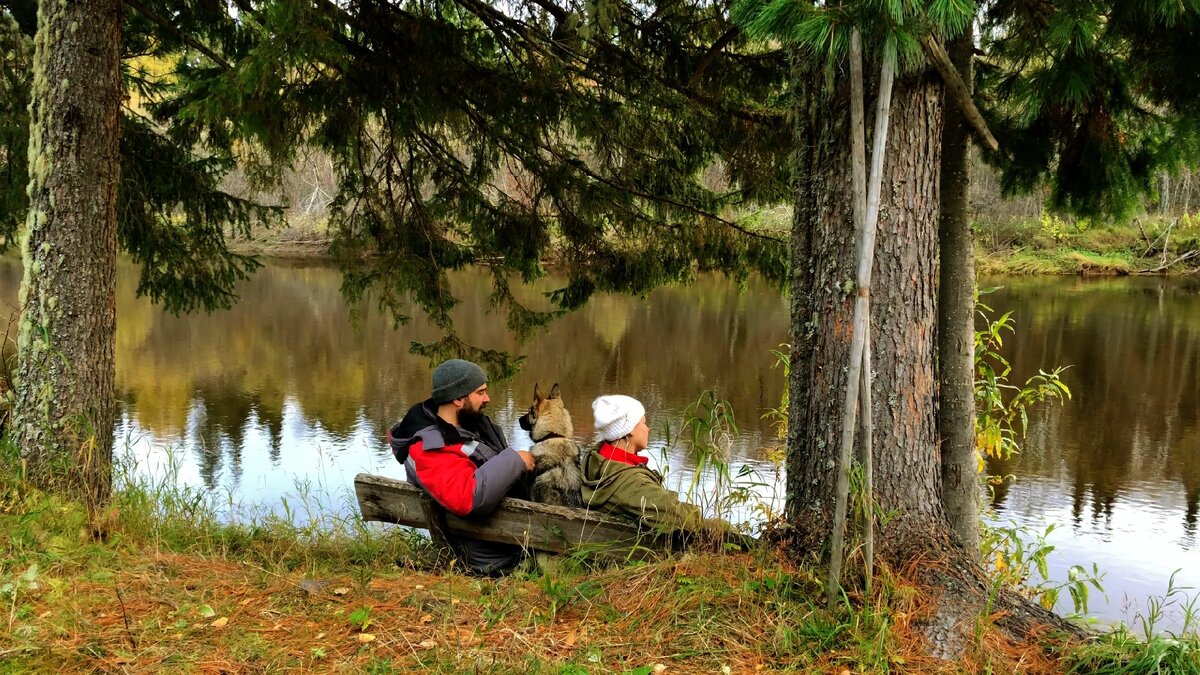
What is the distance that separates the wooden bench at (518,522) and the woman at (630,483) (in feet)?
0.21

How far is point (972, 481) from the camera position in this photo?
3.92m

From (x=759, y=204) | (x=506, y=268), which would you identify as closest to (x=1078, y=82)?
(x=759, y=204)

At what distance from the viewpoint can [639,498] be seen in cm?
330

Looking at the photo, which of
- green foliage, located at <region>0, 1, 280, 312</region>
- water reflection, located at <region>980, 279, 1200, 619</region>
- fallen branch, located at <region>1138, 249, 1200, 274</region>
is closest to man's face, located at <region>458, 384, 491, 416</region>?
green foliage, located at <region>0, 1, 280, 312</region>

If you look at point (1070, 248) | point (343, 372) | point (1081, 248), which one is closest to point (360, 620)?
point (343, 372)

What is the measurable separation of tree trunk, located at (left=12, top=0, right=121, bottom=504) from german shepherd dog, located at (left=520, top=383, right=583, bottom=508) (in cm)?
223

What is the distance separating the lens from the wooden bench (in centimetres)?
332

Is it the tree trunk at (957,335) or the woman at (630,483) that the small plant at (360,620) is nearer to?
the woman at (630,483)

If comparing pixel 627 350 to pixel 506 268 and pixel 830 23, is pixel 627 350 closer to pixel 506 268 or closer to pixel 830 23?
pixel 506 268

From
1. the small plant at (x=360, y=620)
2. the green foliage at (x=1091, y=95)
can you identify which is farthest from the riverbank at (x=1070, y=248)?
the small plant at (x=360, y=620)

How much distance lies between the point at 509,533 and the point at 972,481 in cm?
211

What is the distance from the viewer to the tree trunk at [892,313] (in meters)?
2.80

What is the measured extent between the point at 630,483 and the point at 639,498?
77 millimetres

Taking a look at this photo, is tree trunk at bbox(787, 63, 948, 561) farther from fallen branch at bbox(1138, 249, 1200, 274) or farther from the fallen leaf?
fallen branch at bbox(1138, 249, 1200, 274)
